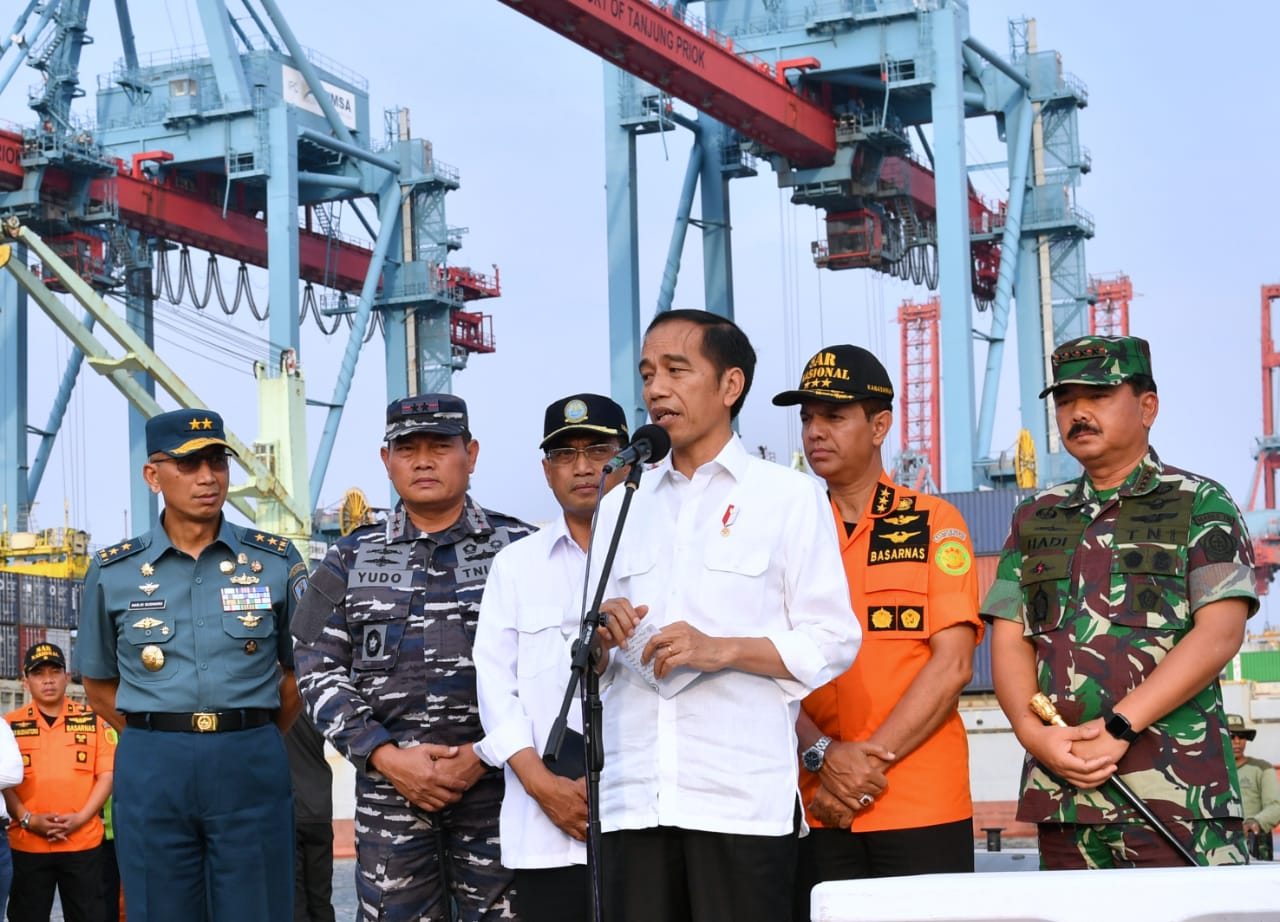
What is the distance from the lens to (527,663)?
3873 millimetres

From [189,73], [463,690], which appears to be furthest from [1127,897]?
[189,73]

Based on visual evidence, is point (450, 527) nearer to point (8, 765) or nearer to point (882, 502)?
point (882, 502)

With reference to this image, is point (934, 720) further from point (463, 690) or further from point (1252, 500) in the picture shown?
point (1252, 500)

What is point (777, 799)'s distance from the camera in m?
3.23

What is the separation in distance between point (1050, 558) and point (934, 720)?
0.43 meters

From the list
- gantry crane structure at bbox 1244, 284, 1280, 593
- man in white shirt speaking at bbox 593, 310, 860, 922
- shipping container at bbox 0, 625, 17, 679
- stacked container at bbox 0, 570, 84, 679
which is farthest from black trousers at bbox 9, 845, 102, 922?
gantry crane structure at bbox 1244, 284, 1280, 593

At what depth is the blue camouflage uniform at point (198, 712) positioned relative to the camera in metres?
4.30

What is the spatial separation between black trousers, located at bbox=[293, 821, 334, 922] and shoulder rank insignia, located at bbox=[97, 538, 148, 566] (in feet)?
7.83

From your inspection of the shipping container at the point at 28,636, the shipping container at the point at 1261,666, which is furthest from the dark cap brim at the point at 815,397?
the shipping container at the point at 1261,666

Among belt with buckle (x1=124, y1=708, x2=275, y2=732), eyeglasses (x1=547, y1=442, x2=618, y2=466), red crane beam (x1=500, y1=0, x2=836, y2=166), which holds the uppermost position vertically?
red crane beam (x1=500, y1=0, x2=836, y2=166)

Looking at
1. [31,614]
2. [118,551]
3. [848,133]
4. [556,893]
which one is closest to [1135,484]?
[556,893]

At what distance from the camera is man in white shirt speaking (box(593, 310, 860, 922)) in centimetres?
317

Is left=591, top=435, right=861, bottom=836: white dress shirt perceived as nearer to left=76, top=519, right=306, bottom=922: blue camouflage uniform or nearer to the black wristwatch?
the black wristwatch

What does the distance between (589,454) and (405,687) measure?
0.68 m
